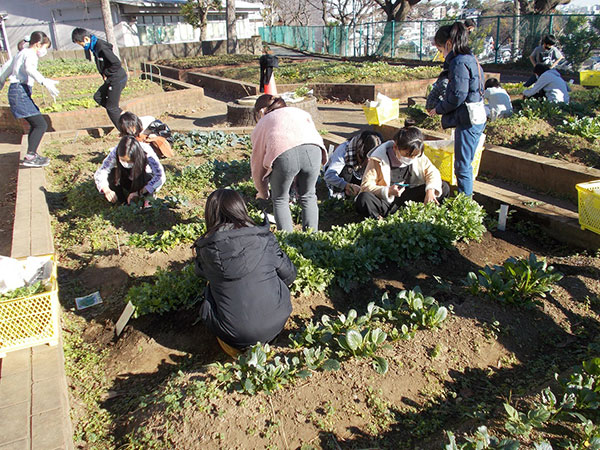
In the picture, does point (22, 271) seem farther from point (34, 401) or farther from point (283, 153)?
point (283, 153)

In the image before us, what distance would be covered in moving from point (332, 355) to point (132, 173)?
3530 mm

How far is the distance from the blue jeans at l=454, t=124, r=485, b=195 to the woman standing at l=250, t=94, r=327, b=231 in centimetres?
153

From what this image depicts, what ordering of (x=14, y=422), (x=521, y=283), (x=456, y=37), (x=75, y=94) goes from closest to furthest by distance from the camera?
(x=14, y=422)
(x=521, y=283)
(x=456, y=37)
(x=75, y=94)

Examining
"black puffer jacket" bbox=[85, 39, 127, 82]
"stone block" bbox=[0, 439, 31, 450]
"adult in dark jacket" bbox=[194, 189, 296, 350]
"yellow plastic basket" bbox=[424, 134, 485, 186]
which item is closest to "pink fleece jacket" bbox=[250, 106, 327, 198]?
"adult in dark jacket" bbox=[194, 189, 296, 350]

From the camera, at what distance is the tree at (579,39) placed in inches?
730

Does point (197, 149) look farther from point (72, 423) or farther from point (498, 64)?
point (498, 64)

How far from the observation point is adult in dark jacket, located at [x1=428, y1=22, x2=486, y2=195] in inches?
A: 182

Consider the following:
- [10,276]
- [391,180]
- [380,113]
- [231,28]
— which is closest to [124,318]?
[10,276]

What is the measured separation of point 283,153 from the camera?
153 inches

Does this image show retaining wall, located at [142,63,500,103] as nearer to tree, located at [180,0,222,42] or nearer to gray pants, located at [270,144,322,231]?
gray pants, located at [270,144,322,231]

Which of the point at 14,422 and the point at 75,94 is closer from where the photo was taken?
the point at 14,422

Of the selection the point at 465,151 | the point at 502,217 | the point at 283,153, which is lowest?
the point at 502,217

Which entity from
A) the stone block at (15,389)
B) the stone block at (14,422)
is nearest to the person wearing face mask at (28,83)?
the stone block at (15,389)

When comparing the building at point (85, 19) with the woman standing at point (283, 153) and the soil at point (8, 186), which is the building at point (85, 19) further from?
the woman standing at point (283, 153)
